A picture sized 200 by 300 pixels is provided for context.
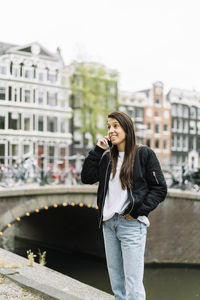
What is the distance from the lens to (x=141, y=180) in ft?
8.63

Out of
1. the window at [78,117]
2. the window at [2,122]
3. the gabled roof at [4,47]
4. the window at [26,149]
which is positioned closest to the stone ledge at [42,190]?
the window at [26,149]

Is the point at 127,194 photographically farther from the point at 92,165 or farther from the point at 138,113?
the point at 138,113

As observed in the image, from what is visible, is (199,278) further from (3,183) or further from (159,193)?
(159,193)

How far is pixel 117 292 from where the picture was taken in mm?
2811

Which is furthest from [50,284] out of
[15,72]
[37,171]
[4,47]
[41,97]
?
[41,97]

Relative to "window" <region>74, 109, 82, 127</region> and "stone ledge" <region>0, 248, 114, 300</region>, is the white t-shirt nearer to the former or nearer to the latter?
"stone ledge" <region>0, 248, 114, 300</region>

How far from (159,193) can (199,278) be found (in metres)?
8.44

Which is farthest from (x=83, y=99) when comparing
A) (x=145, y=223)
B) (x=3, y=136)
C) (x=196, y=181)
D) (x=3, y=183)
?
(x=145, y=223)

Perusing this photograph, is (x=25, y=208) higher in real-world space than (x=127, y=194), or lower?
lower

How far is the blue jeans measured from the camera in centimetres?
262

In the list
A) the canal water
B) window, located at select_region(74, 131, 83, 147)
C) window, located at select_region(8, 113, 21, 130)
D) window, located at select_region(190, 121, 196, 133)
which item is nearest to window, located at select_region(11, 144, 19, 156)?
window, located at select_region(8, 113, 21, 130)

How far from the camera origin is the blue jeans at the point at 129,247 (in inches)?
103

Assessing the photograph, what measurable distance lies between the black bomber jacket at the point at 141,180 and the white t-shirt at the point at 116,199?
3 centimetres

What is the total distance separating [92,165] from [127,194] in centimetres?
32
